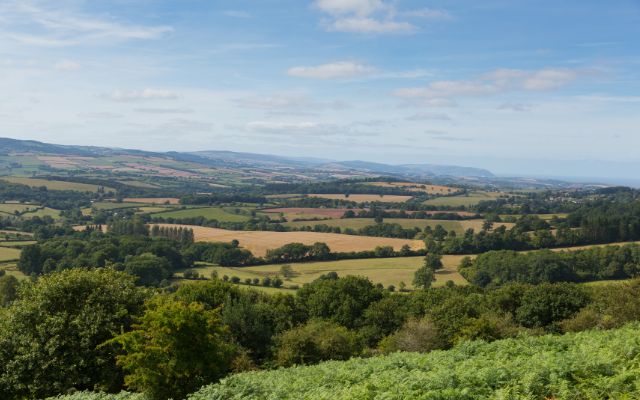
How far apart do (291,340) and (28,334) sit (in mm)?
14442

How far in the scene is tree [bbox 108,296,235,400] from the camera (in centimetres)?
1797

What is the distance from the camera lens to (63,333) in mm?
24016

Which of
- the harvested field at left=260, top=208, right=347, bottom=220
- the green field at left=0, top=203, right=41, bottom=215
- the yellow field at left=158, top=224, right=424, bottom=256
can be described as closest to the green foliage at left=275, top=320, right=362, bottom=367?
the yellow field at left=158, top=224, right=424, bottom=256

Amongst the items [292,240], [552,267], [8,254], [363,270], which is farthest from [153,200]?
[552,267]

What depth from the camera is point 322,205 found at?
17350cm

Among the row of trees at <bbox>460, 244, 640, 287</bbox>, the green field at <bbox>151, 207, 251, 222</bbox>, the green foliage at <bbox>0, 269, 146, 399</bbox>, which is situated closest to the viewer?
the green foliage at <bbox>0, 269, 146, 399</bbox>

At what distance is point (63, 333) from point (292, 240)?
74.9 metres

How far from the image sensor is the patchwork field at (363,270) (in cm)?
7400

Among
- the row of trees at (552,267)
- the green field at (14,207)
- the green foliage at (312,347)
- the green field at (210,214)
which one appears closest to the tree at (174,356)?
the green foliage at (312,347)

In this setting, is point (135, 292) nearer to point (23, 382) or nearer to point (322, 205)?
point (23, 382)

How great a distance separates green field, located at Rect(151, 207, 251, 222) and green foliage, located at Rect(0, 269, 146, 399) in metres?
110

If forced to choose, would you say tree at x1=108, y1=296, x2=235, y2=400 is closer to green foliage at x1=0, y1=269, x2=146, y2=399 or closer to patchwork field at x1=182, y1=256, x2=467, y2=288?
green foliage at x1=0, y1=269, x2=146, y2=399

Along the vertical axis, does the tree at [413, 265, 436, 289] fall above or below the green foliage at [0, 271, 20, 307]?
above

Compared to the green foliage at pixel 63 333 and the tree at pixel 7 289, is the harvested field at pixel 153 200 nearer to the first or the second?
the tree at pixel 7 289
